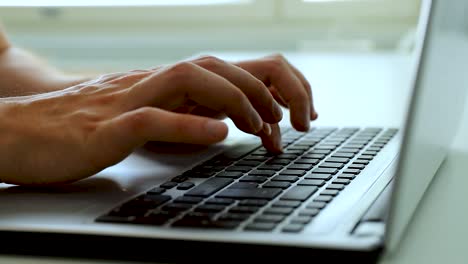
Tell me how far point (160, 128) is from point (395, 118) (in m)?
0.57

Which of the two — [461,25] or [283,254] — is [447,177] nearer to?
[461,25]

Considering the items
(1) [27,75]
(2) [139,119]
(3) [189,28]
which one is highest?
(2) [139,119]

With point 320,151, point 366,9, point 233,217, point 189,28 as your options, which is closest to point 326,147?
point 320,151

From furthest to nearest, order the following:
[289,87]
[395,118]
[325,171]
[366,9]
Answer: [366,9] < [395,118] < [289,87] < [325,171]

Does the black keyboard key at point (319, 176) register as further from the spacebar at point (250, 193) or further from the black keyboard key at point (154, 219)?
the black keyboard key at point (154, 219)

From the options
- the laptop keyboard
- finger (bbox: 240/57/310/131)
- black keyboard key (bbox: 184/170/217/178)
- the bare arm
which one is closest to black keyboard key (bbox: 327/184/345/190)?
the laptop keyboard

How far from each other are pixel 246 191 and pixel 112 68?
1.60m

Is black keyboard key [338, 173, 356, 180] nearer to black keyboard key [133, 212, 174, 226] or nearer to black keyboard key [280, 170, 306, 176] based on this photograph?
black keyboard key [280, 170, 306, 176]

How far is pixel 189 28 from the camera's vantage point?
90.2 inches

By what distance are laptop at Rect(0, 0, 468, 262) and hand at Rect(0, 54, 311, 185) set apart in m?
0.02

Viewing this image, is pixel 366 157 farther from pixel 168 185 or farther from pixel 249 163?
pixel 168 185

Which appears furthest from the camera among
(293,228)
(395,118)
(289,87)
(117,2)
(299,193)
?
(117,2)

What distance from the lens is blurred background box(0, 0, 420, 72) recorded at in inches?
84.4

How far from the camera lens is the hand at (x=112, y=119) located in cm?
60
